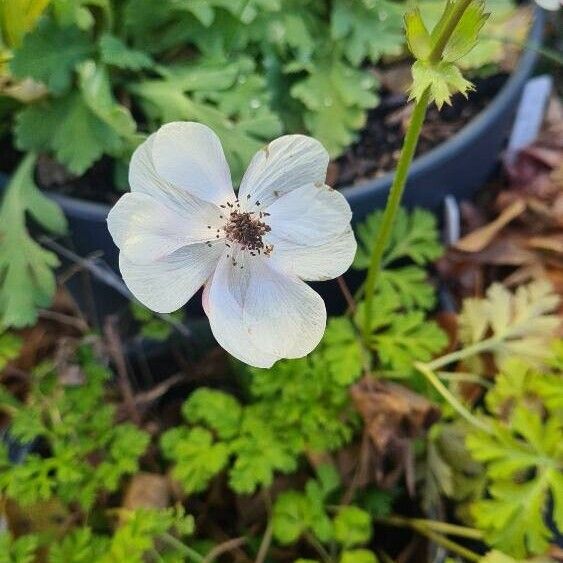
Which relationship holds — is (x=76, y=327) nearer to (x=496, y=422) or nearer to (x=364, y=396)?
(x=364, y=396)

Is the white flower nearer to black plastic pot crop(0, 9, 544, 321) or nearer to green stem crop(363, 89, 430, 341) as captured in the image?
green stem crop(363, 89, 430, 341)

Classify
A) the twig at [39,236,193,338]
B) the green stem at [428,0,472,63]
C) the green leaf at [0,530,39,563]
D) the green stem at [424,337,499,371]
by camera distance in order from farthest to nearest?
the twig at [39,236,193,338], the green stem at [424,337,499,371], the green leaf at [0,530,39,563], the green stem at [428,0,472,63]

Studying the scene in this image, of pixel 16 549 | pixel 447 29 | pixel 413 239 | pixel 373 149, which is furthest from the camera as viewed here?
pixel 373 149

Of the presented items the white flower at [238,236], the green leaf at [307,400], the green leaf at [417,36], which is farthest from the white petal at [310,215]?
the green leaf at [307,400]

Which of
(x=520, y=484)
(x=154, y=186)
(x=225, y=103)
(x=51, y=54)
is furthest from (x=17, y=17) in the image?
(x=520, y=484)

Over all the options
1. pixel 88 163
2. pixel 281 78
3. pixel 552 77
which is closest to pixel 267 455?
pixel 88 163

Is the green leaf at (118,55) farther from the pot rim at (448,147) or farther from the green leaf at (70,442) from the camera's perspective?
the green leaf at (70,442)

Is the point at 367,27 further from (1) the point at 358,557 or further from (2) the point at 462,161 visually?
(1) the point at 358,557

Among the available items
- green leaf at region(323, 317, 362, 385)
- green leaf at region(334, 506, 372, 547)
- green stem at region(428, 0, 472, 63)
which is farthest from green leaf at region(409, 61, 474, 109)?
green leaf at region(334, 506, 372, 547)
